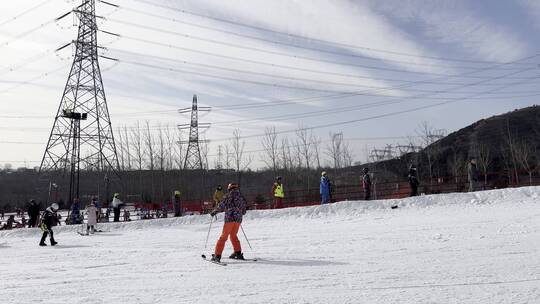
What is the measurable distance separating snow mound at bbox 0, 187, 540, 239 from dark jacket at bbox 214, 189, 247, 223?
10540 millimetres

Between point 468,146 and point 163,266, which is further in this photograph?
point 468,146

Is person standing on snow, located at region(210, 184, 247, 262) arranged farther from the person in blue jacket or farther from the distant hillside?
the distant hillside

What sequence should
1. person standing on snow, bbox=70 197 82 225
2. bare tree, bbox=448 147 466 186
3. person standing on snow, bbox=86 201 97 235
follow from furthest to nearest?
bare tree, bbox=448 147 466 186 < person standing on snow, bbox=70 197 82 225 < person standing on snow, bbox=86 201 97 235

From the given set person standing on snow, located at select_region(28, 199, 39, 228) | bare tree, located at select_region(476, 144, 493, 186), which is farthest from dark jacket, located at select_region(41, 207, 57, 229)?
bare tree, located at select_region(476, 144, 493, 186)

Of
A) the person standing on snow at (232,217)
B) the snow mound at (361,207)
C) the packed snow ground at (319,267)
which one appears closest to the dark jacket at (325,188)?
the snow mound at (361,207)

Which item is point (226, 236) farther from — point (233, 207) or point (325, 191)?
point (325, 191)

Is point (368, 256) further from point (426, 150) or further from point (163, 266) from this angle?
point (426, 150)

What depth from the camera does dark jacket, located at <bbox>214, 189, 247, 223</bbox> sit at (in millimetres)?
10109

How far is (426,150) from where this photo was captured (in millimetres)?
62625

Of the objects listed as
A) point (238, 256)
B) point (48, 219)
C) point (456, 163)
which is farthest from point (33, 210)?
point (456, 163)

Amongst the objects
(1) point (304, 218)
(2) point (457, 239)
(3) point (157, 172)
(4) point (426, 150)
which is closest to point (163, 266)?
(2) point (457, 239)

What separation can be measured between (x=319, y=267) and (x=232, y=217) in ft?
7.61

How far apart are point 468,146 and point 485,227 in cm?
5185

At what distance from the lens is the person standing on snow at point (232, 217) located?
9977 millimetres
